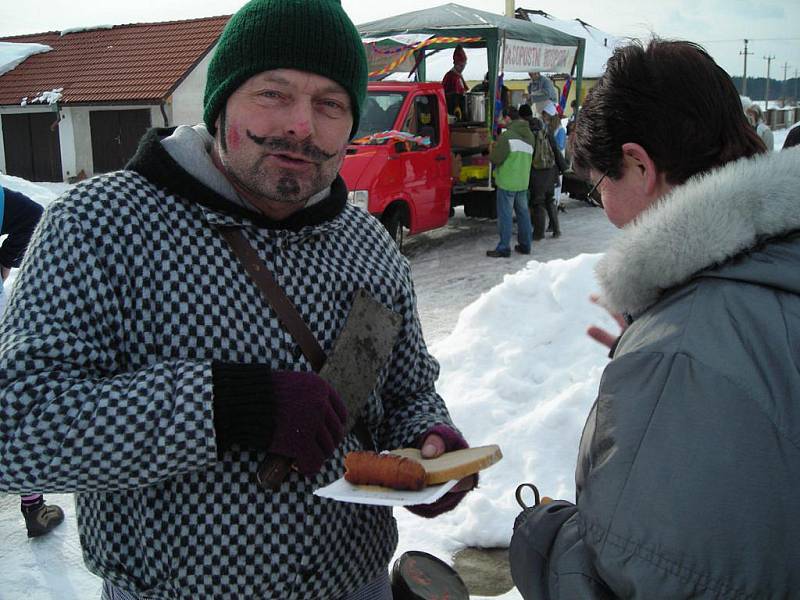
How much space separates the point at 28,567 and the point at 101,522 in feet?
7.72

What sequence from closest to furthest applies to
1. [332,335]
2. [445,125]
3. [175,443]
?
[175,443], [332,335], [445,125]

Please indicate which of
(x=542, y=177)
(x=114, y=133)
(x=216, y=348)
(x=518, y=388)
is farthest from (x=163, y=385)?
(x=114, y=133)

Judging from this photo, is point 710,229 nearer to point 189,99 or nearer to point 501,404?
point 501,404

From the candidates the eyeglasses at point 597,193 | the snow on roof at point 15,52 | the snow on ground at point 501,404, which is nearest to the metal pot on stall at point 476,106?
the snow on ground at point 501,404

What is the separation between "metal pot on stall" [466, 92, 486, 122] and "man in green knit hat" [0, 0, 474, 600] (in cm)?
1094

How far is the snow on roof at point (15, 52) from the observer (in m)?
23.9

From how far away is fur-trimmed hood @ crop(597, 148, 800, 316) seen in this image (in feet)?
3.75

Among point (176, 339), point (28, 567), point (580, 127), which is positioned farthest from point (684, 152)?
point (28, 567)

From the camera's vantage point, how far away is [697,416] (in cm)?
104

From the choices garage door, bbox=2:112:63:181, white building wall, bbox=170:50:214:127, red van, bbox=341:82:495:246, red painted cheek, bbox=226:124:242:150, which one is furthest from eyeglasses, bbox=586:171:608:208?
garage door, bbox=2:112:63:181

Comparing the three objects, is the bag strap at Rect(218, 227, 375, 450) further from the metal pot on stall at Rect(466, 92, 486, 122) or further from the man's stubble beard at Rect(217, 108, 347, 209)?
the metal pot on stall at Rect(466, 92, 486, 122)

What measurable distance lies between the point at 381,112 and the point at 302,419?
919 cm

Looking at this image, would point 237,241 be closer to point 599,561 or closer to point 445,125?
point 599,561

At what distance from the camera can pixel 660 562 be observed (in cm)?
105
